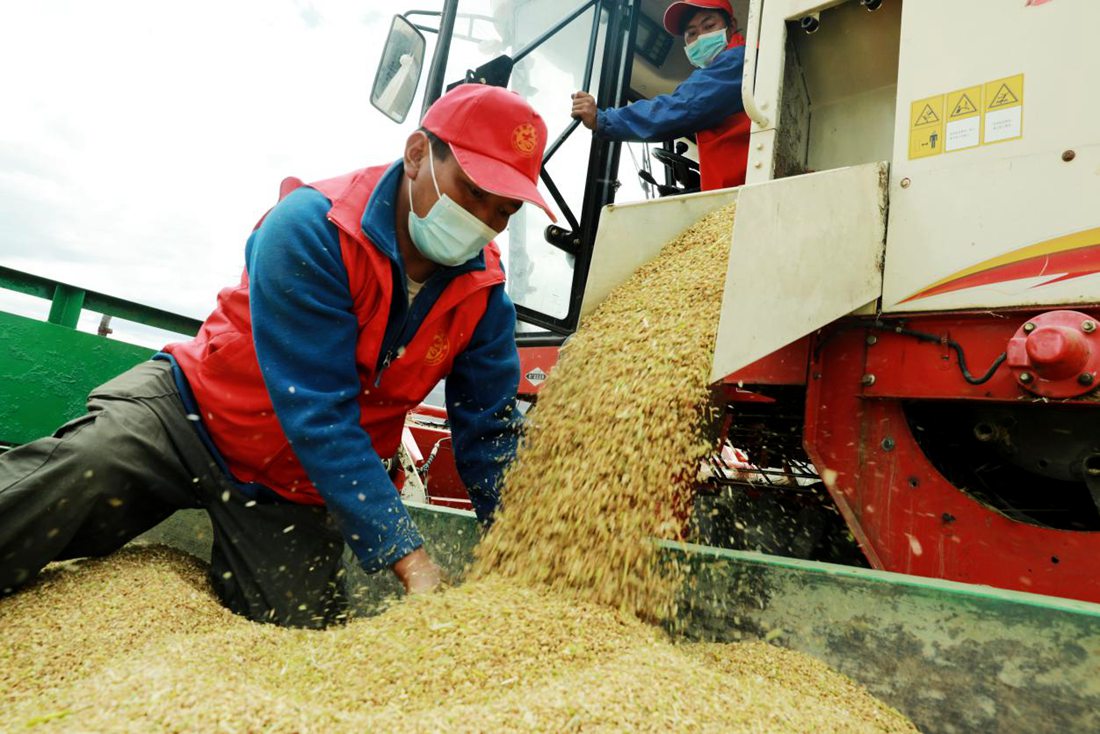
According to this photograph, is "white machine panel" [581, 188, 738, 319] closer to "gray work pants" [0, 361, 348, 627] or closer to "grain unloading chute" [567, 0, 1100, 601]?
"grain unloading chute" [567, 0, 1100, 601]

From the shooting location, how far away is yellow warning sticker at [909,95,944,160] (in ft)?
6.56

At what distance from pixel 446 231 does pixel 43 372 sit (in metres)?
1.89

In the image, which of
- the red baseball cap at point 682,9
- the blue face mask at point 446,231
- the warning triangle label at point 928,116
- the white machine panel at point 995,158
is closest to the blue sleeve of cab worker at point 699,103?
the red baseball cap at point 682,9

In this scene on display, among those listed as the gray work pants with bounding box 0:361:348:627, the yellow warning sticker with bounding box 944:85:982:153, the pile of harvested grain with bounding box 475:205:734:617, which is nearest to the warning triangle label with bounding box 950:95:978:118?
the yellow warning sticker with bounding box 944:85:982:153

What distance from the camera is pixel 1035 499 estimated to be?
7.06 feet

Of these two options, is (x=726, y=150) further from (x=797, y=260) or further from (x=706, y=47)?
(x=797, y=260)

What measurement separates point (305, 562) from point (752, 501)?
6.13 ft

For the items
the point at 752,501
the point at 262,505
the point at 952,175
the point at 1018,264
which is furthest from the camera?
the point at 752,501

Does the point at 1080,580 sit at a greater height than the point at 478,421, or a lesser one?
lesser

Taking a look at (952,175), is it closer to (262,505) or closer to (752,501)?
(752,501)

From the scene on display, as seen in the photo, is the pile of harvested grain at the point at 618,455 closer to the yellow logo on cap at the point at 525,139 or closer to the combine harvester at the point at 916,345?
the combine harvester at the point at 916,345

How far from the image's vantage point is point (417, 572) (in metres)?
1.68

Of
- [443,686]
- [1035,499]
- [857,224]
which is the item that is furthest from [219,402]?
[1035,499]

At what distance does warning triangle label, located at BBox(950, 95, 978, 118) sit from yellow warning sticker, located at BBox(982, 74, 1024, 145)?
1.2 inches
